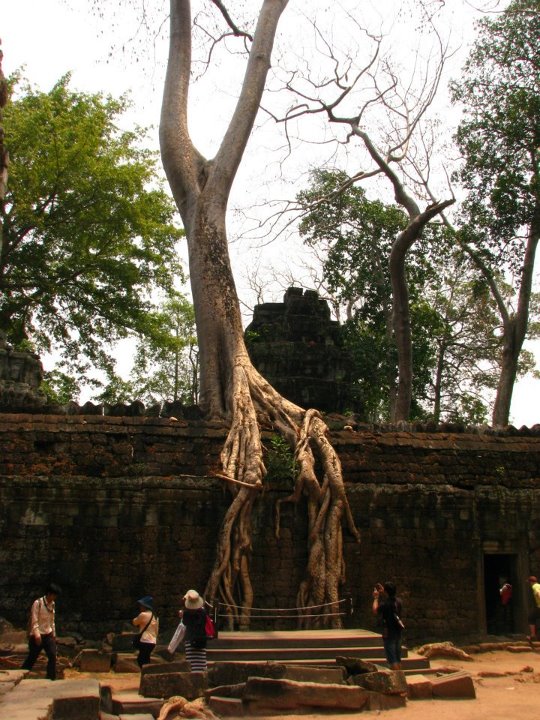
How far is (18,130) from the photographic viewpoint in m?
16.7

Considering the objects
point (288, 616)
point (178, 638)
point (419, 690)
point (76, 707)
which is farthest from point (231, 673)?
point (288, 616)

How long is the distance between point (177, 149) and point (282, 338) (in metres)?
5.47

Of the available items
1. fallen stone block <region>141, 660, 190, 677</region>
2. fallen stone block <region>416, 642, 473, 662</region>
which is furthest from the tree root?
fallen stone block <region>141, 660, 190, 677</region>

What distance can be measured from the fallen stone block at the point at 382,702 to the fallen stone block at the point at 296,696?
42 mm

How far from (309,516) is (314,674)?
308 cm

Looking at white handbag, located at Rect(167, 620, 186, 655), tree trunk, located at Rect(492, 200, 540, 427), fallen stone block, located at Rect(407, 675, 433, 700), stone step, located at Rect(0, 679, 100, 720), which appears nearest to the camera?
stone step, located at Rect(0, 679, 100, 720)

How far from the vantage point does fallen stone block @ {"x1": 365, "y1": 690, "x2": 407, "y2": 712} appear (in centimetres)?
566

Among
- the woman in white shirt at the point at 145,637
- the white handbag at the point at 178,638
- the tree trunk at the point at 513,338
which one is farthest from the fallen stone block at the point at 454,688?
the tree trunk at the point at 513,338

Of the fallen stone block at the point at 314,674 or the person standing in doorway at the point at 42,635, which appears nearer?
the fallen stone block at the point at 314,674

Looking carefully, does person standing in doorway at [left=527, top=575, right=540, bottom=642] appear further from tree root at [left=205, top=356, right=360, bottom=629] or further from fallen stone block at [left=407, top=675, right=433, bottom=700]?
fallen stone block at [left=407, top=675, right=433, bottom=700]

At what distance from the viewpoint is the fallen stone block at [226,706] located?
5.43 metres

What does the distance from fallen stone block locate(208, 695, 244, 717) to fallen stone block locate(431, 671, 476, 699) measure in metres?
1.65

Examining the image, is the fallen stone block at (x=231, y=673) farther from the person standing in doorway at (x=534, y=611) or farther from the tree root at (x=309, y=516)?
the person standing in doorway at (x=534, y=611)

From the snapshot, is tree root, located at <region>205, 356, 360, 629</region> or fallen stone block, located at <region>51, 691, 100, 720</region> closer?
fallen stone block, located at <region>51, 691, 100, 720</region>
